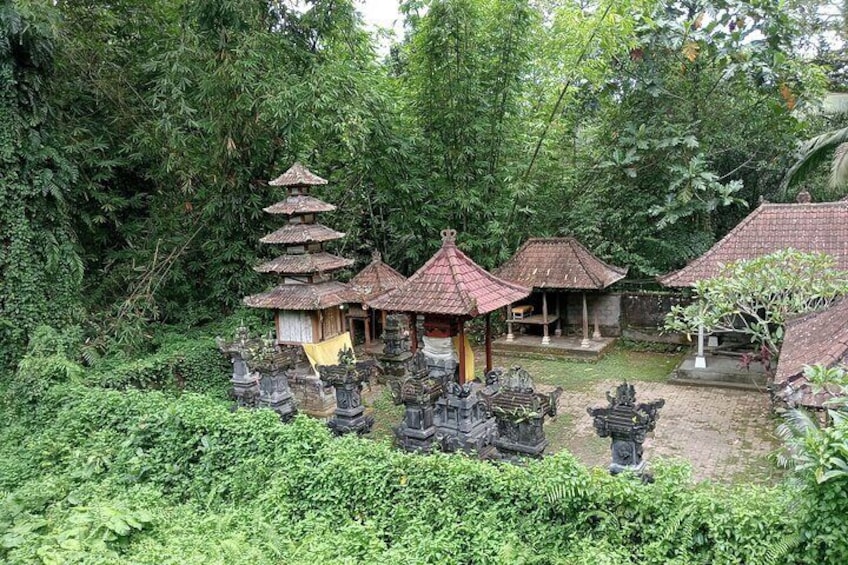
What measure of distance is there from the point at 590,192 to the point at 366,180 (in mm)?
5996

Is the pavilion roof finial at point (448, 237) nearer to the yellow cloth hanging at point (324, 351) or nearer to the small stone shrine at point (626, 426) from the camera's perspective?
the yellow cloth hanging at point (324, 351)

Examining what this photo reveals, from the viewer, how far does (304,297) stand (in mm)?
10375

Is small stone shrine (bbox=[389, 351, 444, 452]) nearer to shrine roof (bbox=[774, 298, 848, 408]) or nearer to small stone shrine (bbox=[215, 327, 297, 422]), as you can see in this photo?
small stone shrine (bbox=[215, 327, 297, 422])

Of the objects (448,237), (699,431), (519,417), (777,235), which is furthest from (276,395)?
(777,235)

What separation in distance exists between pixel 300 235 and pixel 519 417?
17.5 feet

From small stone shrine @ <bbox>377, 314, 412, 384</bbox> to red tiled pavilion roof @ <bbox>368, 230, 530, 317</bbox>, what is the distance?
1.89 metres

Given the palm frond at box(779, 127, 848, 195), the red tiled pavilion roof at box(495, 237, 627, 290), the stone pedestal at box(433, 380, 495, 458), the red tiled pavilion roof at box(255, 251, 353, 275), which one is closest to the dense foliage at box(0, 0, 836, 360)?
the palm frond at box(779, 127, 848, 195)

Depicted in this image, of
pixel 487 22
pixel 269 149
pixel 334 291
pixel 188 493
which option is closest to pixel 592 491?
pixel 188 493

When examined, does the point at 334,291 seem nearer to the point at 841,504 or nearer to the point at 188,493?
the point at 188,493

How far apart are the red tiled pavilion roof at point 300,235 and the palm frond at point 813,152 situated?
33.8 feet

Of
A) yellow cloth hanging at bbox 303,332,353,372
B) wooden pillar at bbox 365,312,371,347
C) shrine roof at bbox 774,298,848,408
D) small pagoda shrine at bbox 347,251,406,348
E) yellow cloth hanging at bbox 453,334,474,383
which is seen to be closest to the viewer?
shrine roof at bbox 774,298,848,408

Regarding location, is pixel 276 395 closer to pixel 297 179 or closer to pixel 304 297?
pixel 304 297

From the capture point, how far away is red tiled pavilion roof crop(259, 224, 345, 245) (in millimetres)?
10430

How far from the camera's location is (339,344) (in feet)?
36.4
